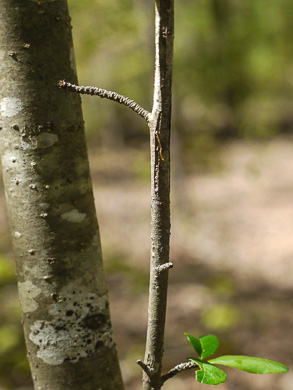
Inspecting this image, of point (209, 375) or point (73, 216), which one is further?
point (73, 216)

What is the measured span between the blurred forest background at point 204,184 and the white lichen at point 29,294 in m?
2.65

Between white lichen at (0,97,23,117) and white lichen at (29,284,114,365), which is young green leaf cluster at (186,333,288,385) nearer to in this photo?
white lichen at (29,284,114,365)

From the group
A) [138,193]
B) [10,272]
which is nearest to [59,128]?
[10,272]

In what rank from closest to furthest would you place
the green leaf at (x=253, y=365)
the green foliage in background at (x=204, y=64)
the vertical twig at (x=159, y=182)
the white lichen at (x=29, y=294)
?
1. the vertical twig at (x=159, y=182)
2. the green leaf at (x=253, y=365)
3. the white lichen at (x=29, y=294)
4. the green foliage in background at (x=204, y=64)

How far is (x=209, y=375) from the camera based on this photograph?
0.81m

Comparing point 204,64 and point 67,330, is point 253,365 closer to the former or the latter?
point 67,330

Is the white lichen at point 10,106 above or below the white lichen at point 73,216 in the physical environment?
above

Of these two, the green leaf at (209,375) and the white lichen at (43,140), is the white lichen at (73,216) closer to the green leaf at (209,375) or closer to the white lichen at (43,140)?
the white lichen at (43,140)

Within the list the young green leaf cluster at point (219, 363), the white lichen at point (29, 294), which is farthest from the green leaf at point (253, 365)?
the white lichen at point (29, 294)

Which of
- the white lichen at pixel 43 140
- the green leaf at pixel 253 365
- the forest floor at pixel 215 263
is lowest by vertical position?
the forest floor at pixel 215 263

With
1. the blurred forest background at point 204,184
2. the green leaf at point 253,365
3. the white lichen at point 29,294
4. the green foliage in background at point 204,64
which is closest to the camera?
the green leaf at point 253,365

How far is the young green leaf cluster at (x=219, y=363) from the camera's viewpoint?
2.65 feet

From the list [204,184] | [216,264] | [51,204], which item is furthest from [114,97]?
[204,184]

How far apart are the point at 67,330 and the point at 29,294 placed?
0.43 feet
